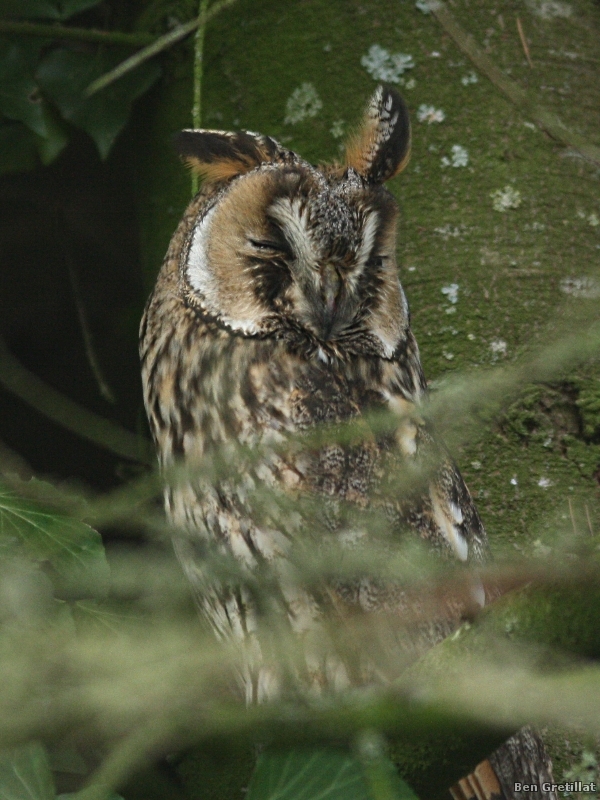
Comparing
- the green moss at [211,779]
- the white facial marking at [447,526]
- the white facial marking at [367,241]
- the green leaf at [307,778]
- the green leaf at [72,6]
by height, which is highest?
the green leaf at [72,6]

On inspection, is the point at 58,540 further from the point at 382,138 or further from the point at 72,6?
the point at 72,6

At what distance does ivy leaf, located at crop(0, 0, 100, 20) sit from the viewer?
2.16 m

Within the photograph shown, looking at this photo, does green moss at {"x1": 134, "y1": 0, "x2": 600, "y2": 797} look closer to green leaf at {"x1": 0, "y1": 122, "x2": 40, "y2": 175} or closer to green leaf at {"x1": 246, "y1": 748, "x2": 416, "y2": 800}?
green leaf at {"x1": 0, "y1": 122, "x2": 40, "y2": 175}

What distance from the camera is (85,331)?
101 inches

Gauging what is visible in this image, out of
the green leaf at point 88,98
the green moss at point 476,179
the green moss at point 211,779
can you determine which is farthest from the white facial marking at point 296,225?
the green moss at point 211,779

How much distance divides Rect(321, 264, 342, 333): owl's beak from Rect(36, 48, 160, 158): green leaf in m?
0.79

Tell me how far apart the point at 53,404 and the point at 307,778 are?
1672 mm

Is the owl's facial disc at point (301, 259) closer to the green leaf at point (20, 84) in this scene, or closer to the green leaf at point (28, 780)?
the green leaf at point (20, 84)

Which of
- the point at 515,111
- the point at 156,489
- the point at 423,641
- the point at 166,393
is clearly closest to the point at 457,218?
the point at 515,111

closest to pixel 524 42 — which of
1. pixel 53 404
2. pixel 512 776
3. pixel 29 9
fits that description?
pixel 29 9

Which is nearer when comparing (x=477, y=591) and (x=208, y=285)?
(x=477, y=591)

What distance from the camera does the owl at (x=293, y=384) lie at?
173cm

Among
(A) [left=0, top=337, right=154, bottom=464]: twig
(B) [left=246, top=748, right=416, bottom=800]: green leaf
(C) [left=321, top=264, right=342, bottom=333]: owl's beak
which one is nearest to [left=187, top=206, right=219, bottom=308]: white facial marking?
(C) [left=321, top=264, right=342, bottom=333]: owl's beak

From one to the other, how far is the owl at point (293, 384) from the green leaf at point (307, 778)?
0.72 m
